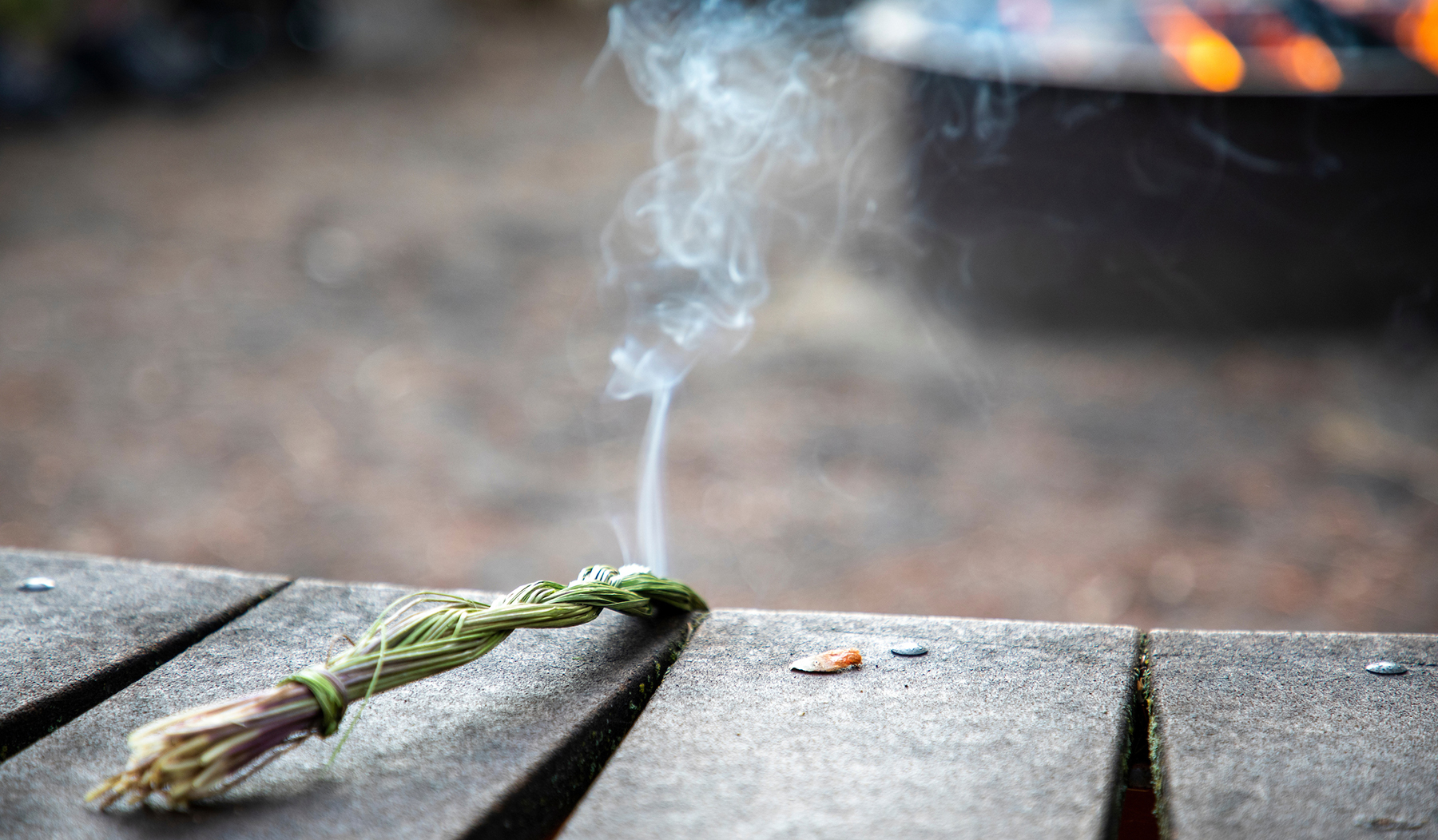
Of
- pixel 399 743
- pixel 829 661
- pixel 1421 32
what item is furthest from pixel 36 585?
pixel 1421 32

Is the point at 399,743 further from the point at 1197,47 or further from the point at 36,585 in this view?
the point at 1197,47

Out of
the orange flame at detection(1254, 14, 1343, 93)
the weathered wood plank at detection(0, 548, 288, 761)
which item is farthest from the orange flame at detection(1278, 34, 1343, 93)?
the weathered wood plank at detection(0, 548, 288, 761)

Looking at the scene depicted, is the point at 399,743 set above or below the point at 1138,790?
below

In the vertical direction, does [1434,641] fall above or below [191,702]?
above

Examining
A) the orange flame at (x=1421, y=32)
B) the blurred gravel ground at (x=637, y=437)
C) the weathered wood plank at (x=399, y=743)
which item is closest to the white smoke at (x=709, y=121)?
the blurred gravel ground at (x=637, y=437)

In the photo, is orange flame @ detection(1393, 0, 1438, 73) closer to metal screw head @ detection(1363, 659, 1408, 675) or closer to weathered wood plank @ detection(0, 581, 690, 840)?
metal screw head @ detection(1363, 659, 1408, 675)

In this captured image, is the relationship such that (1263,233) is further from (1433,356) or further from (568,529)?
(568,529)

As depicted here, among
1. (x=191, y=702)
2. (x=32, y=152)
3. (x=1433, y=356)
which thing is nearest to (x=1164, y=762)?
(x=191, y=702)
